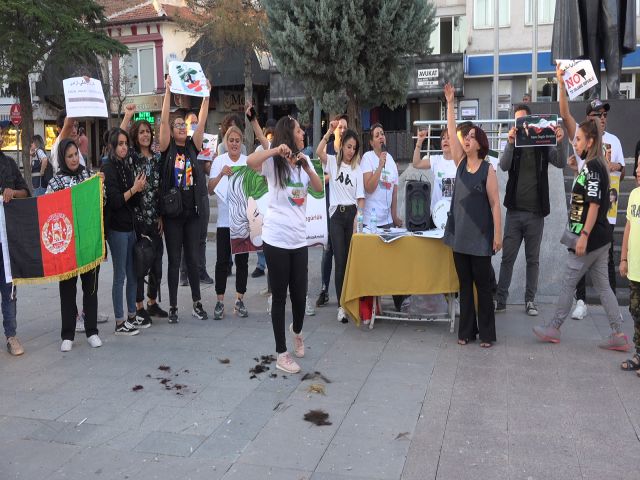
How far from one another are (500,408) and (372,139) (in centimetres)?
348

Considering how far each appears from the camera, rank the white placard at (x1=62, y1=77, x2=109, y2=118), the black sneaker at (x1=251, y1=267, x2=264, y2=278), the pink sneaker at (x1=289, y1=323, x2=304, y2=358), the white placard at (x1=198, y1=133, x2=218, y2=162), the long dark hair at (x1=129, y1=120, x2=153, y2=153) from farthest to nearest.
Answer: the black sneaker at (x1=251, y1=267, x2=264, y2=278), the white placard at (x1=198, y1=133, x2=218, y2=162), the long dark hair at (x1=129, y1=120, x2=153, y2=153), the white placard at (x1=62, y1=77, x2=109, y2=118), the pink sneaker at (x1=289, y1=323, x2=304, y2=358)

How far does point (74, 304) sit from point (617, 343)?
4.90m

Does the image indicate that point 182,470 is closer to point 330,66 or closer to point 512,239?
point 512,239

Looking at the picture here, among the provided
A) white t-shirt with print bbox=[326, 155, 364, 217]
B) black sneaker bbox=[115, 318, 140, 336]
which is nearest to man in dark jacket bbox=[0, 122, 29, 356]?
black sneaker bbox=[115, 318, 140, 336]

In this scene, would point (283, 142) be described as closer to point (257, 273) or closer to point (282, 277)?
point (282, 277)

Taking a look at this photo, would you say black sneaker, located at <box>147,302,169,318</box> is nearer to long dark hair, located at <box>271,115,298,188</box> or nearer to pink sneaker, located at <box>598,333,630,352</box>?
long dark hair, located at <box>271,115,298,188</box>

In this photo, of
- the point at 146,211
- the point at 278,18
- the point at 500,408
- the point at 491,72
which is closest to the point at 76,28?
the point at 278,18

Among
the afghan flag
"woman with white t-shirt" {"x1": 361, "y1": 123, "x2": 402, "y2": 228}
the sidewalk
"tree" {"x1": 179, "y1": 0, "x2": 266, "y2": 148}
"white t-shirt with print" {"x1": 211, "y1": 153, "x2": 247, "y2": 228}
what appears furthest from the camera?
"tree" {"x1": 179, "y1": 0, "x2": 266, "y2": 148}

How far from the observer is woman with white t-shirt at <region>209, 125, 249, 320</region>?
285 inches

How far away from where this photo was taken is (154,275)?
715cm

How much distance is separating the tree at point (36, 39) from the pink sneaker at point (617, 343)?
20.3m

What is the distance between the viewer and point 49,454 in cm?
409

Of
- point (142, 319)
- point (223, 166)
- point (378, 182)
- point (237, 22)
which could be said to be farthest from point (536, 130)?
point (237, 22)

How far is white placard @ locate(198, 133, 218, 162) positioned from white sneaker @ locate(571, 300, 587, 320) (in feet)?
14.5
